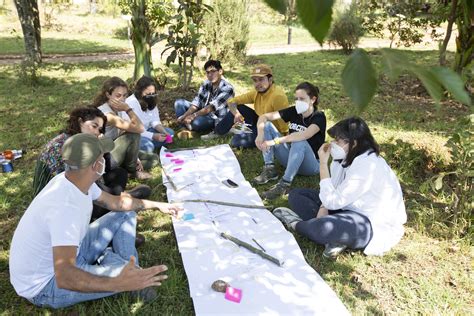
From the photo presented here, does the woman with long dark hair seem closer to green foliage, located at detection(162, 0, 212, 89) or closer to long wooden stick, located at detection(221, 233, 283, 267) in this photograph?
long wooden stick, located at detection(221, 233, 283, 267)

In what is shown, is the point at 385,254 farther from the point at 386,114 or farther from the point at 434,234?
the point at 386,114

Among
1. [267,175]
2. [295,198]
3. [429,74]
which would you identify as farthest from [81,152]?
[267,175]

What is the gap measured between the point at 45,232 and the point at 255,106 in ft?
11.7

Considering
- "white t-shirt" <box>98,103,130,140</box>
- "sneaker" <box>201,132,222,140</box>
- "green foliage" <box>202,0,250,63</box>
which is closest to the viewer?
"white t-shirt" <box>98,103,130,140</box>

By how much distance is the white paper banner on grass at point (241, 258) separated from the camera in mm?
2674

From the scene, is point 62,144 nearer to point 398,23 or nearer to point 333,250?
point 333,250

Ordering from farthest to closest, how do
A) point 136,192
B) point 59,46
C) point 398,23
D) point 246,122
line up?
point 59,46, point 398,23, point 246,122, point 136,192

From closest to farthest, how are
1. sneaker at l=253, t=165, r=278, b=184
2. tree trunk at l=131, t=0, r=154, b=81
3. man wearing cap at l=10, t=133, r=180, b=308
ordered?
1. man wearing cap at l=10, t=133, r=180, b=308
2. sneaker at l=253, t=165, r=278, b=184
3. tree trunk at l=131, t=0, r=154, b=81

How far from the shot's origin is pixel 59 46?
15617 mm

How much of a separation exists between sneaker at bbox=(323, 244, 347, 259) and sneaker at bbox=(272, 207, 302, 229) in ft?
1.38

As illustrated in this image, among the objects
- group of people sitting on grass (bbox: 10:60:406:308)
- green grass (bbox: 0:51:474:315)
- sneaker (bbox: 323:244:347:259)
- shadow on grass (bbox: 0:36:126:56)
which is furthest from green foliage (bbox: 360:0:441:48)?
shadow on grass (bbox: 0:36:126:56)

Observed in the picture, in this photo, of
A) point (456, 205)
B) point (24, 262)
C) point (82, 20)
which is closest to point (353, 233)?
point (456, 205)

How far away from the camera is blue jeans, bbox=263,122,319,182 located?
14.1 ft

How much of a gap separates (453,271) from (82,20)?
77.7 feet
